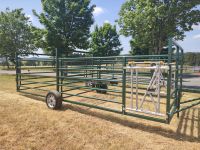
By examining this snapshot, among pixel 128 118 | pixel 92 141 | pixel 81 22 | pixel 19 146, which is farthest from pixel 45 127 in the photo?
pixel 81 22

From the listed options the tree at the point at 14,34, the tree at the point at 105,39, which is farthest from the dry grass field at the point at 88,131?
the tree at the point at 105,39

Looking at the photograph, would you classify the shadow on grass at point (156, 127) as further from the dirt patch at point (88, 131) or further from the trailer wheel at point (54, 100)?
the trailer wheel at point (54, 100)

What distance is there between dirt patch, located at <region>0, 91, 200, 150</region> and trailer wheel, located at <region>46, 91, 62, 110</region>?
24 centimetres

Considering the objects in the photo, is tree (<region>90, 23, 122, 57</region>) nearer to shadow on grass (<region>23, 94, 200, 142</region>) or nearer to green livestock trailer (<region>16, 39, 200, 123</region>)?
green livestock trailer (<region>16, 39, 200, 123</region>)

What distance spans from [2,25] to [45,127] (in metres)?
23.6

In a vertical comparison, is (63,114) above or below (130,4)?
below

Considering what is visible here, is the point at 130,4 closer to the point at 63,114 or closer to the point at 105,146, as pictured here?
the point at 63,114

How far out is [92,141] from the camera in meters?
3.51

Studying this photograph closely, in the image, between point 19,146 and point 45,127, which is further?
point 45,127

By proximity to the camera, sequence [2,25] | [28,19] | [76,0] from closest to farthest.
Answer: [76,0] < [2,25] < [28,19]

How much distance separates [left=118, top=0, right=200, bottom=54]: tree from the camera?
1523 centimetres

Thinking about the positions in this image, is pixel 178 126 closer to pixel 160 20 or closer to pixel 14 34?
pixel 160 20

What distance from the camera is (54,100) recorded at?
563 cm

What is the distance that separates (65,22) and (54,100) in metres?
13.8
